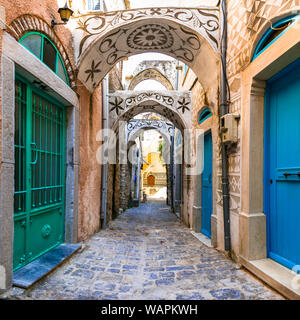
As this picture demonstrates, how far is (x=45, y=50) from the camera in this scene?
122 inches

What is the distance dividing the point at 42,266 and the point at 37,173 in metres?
1.19

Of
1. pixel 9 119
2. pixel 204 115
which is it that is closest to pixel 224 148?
pixel 204 115

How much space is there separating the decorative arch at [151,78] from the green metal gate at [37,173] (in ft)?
25.8

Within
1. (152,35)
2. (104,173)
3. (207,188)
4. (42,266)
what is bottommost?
(42,266)

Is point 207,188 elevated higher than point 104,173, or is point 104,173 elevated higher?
point 104,173

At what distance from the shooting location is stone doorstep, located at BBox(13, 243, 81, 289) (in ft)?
7.69

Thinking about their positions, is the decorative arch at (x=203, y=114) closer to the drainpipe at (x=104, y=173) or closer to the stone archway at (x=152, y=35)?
the stone archway at (x=152, y=35)

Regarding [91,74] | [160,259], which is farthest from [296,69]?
[91,74]

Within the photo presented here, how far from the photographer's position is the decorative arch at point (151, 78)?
10.9 metres

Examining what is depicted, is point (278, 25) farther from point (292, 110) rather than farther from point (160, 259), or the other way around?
point (160, 259)

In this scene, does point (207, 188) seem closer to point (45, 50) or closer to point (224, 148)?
point (224, 148)

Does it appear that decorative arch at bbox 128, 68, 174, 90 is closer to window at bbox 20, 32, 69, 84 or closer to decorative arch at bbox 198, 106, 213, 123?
decorative arch at bbox 198, 106, 213, 123

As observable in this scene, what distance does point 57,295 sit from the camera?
230 cm

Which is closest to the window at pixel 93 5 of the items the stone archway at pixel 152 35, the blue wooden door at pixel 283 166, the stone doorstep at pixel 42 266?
the stone archway at pixel 152 35
